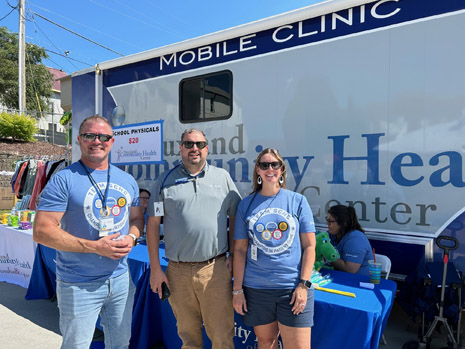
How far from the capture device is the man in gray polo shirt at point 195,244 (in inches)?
Result: 72.2

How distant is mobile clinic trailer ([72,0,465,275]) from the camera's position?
94.0 inches

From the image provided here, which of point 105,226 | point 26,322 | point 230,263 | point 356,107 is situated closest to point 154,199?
point 105,226

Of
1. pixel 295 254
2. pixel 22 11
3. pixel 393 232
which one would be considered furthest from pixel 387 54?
pixel 22 11

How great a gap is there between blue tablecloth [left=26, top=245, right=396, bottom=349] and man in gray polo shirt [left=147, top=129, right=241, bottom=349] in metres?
0.35

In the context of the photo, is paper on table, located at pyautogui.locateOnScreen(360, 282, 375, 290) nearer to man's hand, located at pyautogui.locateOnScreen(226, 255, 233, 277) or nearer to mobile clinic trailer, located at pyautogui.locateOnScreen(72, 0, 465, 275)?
mobile clinic trailer, located at pyautogui.locateOnScreen(72, 0, 465, 275)

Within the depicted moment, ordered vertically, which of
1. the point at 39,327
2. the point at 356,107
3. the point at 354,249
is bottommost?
the point at 39,327

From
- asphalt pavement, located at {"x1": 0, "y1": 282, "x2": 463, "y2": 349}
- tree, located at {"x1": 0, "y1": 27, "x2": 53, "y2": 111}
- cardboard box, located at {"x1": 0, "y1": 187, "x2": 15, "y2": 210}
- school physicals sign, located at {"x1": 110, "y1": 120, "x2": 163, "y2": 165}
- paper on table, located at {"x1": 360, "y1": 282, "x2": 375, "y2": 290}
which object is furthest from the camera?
tree, located at {"x1": 0, "y1": 27, "x2": 53, "y2": 111}

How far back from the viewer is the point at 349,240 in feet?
8.02

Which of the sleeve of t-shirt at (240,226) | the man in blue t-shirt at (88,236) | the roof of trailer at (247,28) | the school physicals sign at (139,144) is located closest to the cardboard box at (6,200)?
the school physicals sign at (139,144)

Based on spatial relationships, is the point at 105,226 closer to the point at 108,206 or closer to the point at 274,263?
the point at 108,206

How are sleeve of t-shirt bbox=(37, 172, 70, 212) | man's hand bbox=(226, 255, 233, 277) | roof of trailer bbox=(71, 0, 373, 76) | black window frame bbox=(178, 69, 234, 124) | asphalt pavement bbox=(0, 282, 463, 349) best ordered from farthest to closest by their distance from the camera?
black window frame bbox=(178, 69, 234, 124)
asphalt pavement bbox=(0, 282, 463, 349)
roof of trailer bbox=(71, 0, 373, 76)
man's hand bbox=(226, 255, 233, 277)
sleeve of t-shirt bbox=(37, 172, 70, 212)

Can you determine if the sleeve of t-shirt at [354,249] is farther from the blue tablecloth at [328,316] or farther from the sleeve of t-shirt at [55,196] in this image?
the sleeve of t-shirt at [55,196]

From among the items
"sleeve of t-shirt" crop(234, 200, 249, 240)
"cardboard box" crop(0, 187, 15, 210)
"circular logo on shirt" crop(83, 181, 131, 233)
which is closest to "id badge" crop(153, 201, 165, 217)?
"circular logo on shirt" crop(83, 181, 131, 233)

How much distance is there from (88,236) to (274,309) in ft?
3.25
